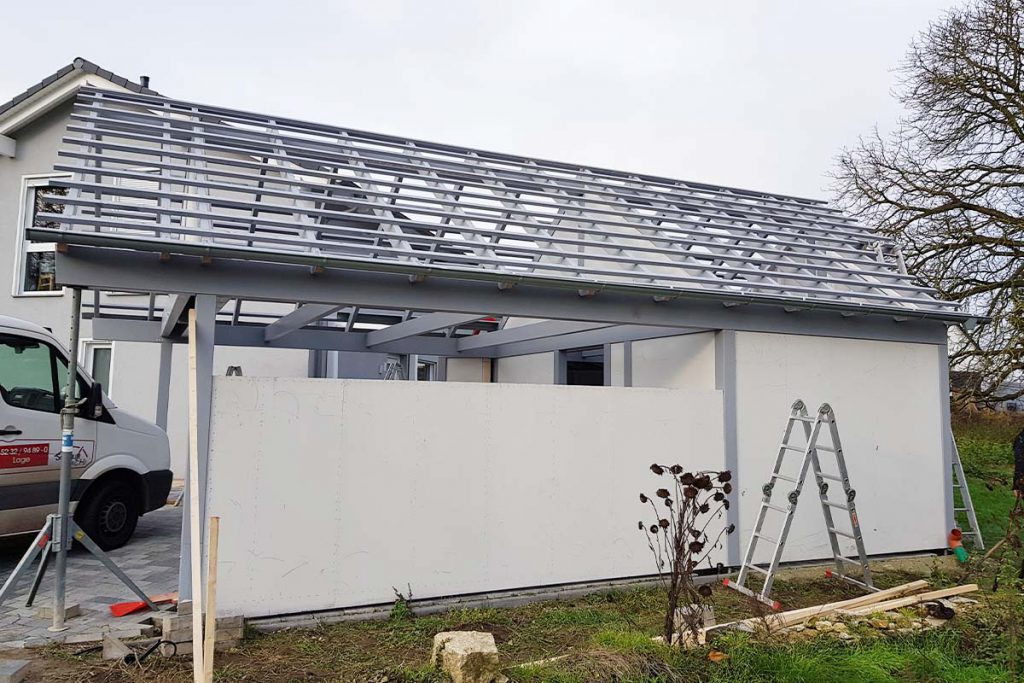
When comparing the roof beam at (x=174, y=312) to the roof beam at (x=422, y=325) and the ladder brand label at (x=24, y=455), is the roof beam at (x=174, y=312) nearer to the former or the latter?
the ladder brand label at (x=24, y=455)

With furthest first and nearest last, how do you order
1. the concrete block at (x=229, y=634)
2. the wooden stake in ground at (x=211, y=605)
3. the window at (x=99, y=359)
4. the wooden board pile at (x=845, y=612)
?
the window at (x=99, y=359) < the wooden board pile at (x=845, y=612) < the concrete block at (x=229, y=634) < the wooden stake in ground at (x=211, y=605)

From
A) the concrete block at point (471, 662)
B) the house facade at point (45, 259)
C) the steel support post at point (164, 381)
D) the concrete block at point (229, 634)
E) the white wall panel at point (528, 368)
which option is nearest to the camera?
the concrete block at point (471, 662)

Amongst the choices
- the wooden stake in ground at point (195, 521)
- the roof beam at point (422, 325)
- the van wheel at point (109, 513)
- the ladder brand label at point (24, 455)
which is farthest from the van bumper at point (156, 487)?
the wooden stake in ground at point (195, 521)

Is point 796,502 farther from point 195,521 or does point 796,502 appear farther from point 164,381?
point 164,381

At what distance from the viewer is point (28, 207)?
468 inches

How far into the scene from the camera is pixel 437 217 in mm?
6941

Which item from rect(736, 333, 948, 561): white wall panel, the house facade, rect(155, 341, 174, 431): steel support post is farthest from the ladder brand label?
rect(736, 333, 948, 561): white wall panel

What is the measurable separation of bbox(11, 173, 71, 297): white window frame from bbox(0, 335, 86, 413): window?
5.62 metres

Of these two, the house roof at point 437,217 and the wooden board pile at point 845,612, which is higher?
the house roof at point 437,217

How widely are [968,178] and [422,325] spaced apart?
1241 cm

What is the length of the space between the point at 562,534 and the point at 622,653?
212 cm

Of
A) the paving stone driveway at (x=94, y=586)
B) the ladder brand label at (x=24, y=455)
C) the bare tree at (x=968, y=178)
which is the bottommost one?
the paving stone driveway at (x=94, y=586)

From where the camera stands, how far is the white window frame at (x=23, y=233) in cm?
1178

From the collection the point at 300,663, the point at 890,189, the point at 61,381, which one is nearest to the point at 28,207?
the point at 61,381
